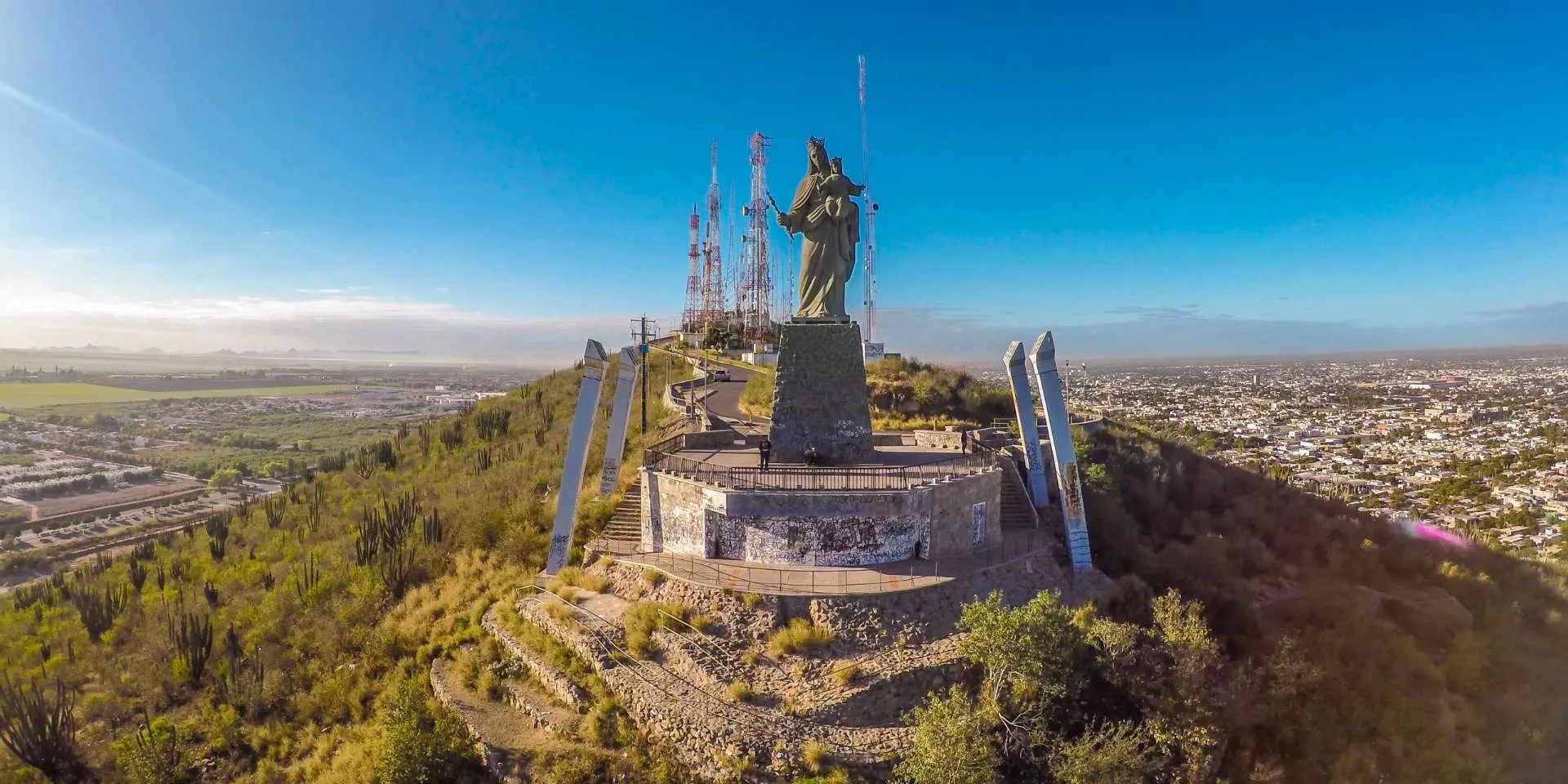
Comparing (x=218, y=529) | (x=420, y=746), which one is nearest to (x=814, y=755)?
(x=420, y=746)

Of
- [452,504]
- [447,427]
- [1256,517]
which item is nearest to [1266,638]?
[1256,517]

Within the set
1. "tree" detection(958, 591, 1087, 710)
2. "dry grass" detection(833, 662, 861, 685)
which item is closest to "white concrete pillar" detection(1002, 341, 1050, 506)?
"tree" detection(958, 591, 1087, 710)

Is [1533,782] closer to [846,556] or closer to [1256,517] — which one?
[1256,517]

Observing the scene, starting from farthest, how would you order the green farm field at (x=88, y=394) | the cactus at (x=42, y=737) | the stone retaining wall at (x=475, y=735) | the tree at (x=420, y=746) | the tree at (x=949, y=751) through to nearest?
the green farm field at (x=88, y=394), the cactus at (x=42, y=737), the stone retaining wall at (x=475, y=735), the tree at (x=420, y=746), the tree at (x=949, y=751)

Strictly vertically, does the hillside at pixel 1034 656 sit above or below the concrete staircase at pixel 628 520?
below

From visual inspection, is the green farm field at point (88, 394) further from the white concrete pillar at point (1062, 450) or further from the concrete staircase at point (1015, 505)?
the white concrete pillar at point (1062, 450)

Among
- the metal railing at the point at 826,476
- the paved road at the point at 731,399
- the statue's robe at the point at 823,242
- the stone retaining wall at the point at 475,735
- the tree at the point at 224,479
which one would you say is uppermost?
the statue's robe at the point at 823,242

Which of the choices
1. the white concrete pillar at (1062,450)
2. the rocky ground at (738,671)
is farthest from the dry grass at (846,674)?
the white concrete pillar at (1062,450)

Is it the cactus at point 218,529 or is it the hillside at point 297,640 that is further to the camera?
the cactus at point 218,529
